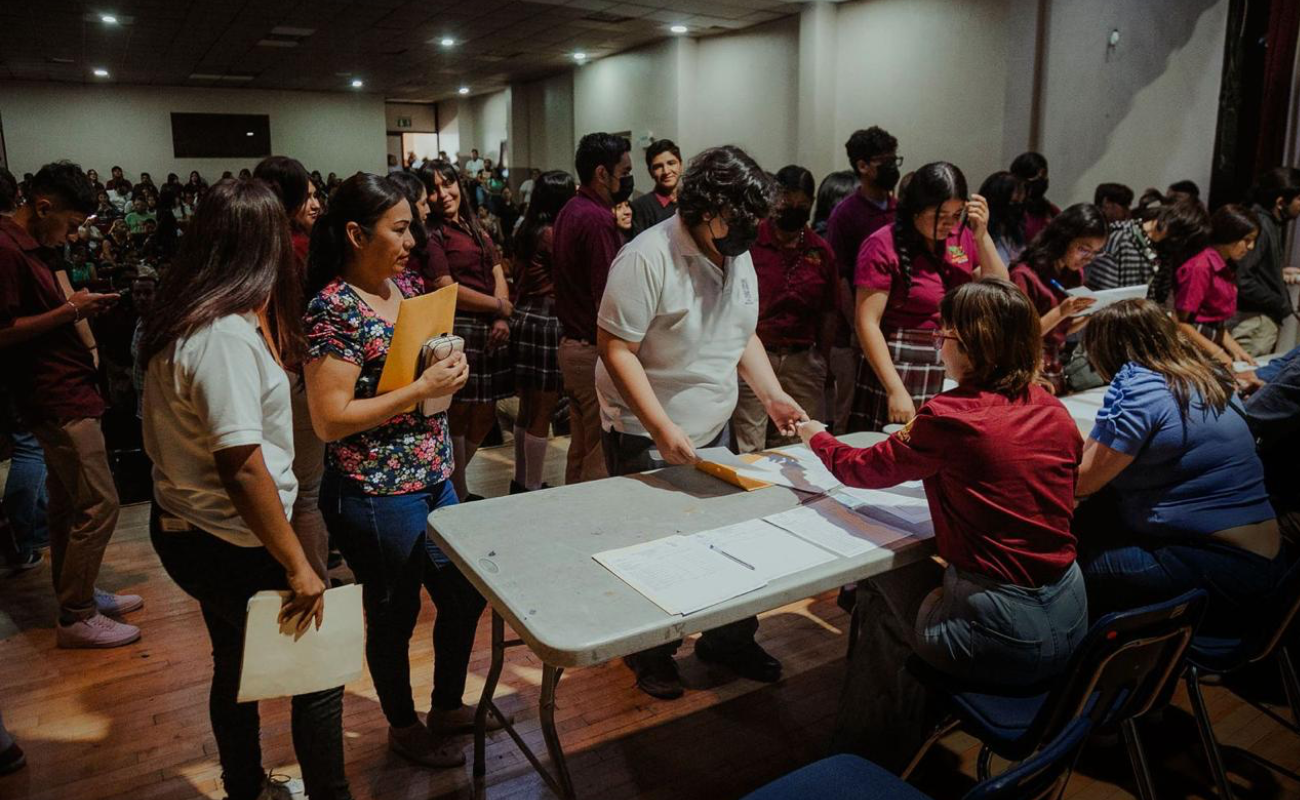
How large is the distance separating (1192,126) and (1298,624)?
5217 millimetres

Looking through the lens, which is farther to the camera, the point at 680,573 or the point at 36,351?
the point at 36,351

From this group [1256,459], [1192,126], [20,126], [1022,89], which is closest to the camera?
[1256,459]

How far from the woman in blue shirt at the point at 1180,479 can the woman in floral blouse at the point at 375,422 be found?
58.3 inches

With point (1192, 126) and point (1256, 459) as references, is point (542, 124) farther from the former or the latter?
point (1256, 459)

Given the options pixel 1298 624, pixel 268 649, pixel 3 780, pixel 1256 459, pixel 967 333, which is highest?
pixel 967 333

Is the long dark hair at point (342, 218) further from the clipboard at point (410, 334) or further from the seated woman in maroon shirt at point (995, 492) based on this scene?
the seated woman in maroon shirt at point (995, 492)

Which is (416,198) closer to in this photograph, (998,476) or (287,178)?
(287,178)

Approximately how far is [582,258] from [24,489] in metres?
2.33

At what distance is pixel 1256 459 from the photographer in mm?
2045

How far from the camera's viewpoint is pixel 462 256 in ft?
11.3

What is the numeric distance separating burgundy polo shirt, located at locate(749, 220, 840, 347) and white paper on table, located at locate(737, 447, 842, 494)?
128 centimetres

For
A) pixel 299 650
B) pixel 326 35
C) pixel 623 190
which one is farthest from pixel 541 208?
pixel 326 35

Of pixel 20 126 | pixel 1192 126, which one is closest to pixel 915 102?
pixel 1192 126

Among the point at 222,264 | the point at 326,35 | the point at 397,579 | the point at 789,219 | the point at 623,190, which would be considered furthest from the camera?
the point at 326,35
